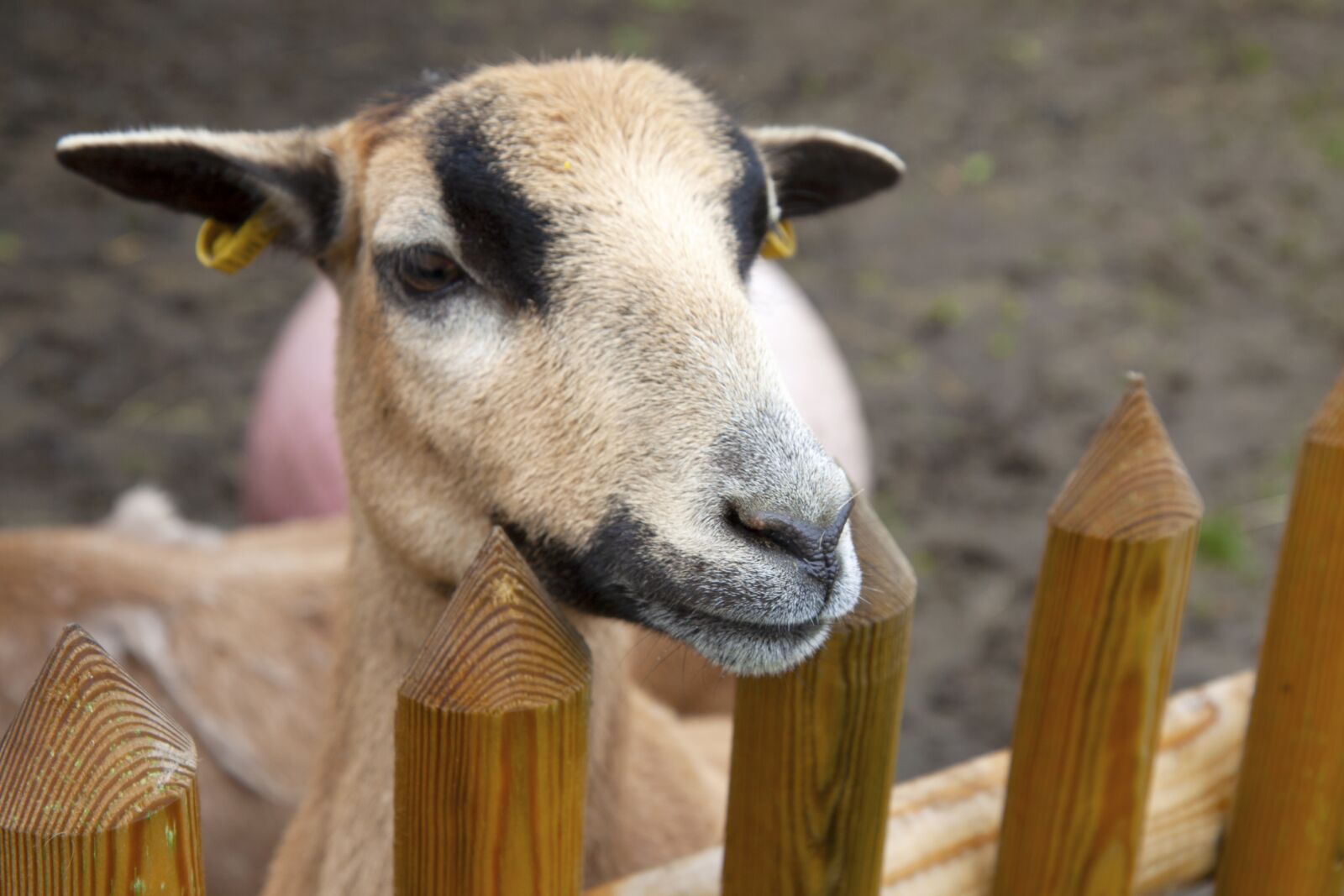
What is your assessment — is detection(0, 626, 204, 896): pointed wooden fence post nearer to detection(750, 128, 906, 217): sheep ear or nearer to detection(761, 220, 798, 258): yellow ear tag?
detection(761, 220, 798, 258): yellow ear tag

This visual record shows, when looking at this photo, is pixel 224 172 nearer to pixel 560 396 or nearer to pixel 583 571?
pixel 560 396

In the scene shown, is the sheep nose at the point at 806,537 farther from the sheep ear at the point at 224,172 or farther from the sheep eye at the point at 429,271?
the sheep ear at the point at 224,172

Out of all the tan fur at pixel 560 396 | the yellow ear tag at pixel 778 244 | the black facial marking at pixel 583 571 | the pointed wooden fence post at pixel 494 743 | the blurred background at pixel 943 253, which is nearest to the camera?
the pointed wooden fence post at pixel 494 743

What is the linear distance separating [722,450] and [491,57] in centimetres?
821

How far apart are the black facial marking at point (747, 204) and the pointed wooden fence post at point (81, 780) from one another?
139 centimetres

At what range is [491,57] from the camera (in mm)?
9625

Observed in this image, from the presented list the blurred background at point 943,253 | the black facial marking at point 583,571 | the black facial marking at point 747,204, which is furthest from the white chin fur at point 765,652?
the blurred background at point 943,253

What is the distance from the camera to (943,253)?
804 cm

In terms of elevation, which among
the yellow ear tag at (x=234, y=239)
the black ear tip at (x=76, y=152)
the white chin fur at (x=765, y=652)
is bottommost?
the white chin fur at (x=765, y=652)

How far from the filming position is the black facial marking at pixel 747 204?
99.1 inches

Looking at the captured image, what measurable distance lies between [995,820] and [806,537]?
83 cm

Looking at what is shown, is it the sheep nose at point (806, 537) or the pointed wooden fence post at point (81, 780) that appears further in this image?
the sheep nose at point (806, 537)

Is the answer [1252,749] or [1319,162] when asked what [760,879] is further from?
[1319,162]

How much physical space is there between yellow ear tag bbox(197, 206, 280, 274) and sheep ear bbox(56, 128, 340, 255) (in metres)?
0.02
